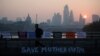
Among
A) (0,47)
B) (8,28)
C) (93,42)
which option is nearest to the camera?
(0,47)

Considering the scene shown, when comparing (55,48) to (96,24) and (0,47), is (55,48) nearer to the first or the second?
(0,47)

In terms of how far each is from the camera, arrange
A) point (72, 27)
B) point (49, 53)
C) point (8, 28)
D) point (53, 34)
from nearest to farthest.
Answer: point (49, 53) → point (53, 34) → point (8, 28) → point (72, 27)

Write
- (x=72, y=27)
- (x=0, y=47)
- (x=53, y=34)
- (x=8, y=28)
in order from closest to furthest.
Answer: (x=0, y=47) → (x=53, y=34) → (x=8, y=28) → (x=72, y=27)

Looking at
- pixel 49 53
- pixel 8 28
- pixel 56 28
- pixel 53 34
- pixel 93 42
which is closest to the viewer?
pixel 49 53

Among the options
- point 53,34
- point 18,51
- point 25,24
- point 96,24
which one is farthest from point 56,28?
point 18,51

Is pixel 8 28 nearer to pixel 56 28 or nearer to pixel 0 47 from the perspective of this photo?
pixel 56 28

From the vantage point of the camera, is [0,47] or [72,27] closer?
[0,47]

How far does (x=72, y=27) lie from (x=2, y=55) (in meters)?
30.7

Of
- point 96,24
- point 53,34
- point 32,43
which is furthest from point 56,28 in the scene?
point 32,43

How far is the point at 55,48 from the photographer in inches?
722

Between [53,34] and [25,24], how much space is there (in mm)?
18558

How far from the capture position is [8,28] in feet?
136

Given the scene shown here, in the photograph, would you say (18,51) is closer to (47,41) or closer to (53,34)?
(47,41)

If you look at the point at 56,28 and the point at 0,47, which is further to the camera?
the point at 56,28
